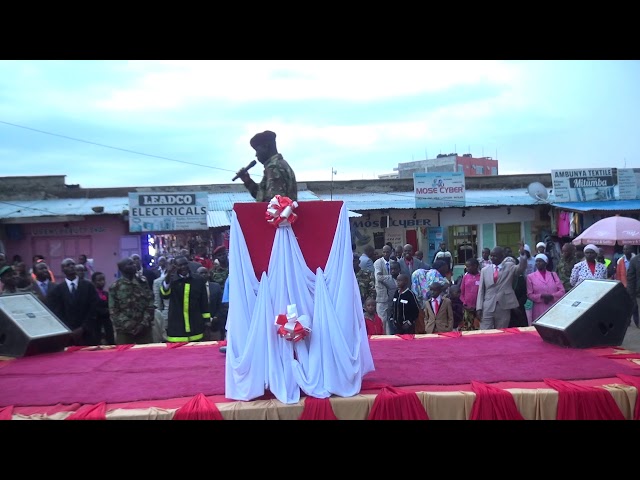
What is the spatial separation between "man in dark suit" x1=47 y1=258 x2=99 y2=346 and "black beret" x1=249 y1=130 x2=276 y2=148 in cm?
337

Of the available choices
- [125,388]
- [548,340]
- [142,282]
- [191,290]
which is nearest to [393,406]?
[125,388]

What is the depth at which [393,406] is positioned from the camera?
3.62 meters

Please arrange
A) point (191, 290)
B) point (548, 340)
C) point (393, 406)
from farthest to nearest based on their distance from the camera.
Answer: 1. point (191, 290)
2. point (548, 340)
3. point (393, 406)

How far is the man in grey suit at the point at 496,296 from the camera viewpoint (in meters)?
6.81

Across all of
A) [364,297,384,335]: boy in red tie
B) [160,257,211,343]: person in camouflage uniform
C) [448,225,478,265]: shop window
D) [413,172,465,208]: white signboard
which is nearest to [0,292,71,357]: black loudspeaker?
[160,257,211,343]: person in camouflage uniform

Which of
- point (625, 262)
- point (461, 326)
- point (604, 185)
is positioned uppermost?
point (604, 185)

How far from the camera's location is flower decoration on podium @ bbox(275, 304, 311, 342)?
12.6ft

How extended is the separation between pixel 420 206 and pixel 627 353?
13.5 meters

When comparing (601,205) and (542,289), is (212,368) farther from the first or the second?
(601,205)

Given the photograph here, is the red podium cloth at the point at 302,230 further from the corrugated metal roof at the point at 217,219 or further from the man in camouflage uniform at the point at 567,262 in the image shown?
the corrugated metal roof at the point at 217,219

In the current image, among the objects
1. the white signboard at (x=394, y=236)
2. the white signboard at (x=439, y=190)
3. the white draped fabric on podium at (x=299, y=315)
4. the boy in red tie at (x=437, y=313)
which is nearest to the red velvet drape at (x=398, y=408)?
the white draped fabric on podium at (x=299, y=315)

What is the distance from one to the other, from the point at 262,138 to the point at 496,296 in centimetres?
382

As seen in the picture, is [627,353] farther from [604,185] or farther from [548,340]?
[604,185]

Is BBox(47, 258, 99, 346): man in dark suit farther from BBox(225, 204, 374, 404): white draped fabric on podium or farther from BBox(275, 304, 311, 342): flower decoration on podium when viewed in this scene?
BBox(275, 304, 311, 342): flower decoration on podium
